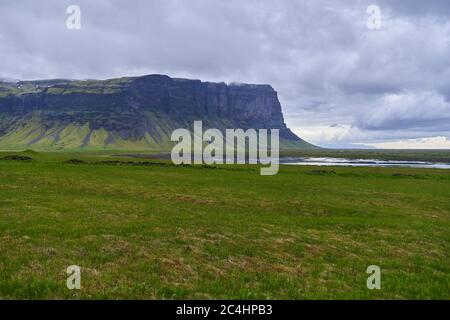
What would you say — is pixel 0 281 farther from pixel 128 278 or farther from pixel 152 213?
pixel 152 213

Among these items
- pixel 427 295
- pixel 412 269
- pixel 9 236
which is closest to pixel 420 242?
pixel 412 269

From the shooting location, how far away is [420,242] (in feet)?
70.1

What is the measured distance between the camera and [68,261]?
14078 mm

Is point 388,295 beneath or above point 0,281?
beneath

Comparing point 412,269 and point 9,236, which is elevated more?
point 9,236

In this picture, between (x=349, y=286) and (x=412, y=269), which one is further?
(x=412, y=269)

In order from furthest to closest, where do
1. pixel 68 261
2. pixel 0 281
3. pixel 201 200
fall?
pixel 201 200, pixel 68 261, pixel 0 281

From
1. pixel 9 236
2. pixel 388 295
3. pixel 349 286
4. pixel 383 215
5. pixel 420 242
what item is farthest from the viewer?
pixel 383 215

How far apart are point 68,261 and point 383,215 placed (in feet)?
92.3

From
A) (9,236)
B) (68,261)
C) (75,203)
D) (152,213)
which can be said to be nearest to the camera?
(68,261)

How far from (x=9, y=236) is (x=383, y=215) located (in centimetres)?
3003
